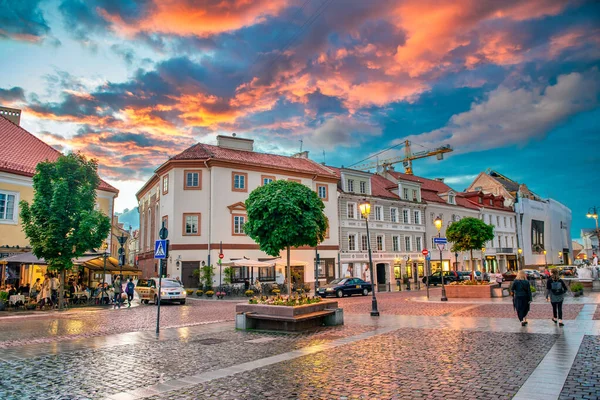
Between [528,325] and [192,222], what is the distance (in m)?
29.6

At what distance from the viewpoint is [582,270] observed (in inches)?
1212

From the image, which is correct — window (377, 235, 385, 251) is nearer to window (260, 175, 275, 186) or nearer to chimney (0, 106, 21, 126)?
window (260, 175, 275, 186)

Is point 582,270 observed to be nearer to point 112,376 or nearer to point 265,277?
point 265,277

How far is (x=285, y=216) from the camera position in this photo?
17.8 meters

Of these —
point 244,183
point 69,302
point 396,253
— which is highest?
point 244,183

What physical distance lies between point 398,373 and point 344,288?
2477cm

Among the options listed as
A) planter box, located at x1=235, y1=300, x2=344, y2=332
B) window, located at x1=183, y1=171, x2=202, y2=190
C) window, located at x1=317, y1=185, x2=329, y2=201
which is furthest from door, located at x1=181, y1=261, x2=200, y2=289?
planter box, located at x1=235, y1=300, x2=344, y2=332

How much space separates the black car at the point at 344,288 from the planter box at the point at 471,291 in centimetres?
839

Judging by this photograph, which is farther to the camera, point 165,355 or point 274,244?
point 274,244

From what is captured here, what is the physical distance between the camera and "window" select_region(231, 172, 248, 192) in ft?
129

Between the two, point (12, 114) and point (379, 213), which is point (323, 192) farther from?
point (12, 114)

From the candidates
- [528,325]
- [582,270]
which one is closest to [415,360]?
[528,325]

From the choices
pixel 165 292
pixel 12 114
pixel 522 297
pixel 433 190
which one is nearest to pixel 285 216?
pixel 522 297

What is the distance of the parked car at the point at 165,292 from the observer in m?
26.9
